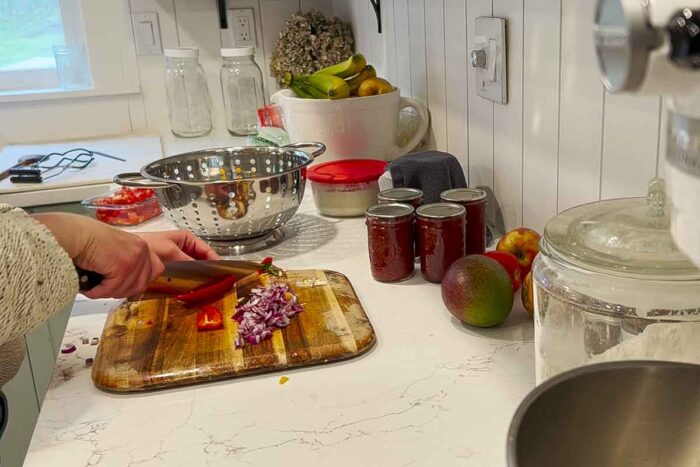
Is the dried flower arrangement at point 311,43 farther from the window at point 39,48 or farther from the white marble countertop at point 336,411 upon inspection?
the white marble countertop at point 336,411

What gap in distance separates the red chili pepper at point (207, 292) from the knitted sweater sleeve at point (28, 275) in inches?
9.7

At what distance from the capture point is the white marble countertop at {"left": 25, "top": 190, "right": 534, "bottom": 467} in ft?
2.42

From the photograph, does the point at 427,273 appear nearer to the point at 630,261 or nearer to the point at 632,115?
the point at 632,115

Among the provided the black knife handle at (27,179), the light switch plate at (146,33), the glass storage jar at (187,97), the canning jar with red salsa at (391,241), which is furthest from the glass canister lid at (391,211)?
the light switch plate at (146,33)

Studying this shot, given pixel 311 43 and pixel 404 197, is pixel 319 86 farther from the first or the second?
pixel 311 43

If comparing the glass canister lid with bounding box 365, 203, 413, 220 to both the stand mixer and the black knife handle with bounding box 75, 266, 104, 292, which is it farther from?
the stand mixer

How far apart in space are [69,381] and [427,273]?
0.52 m

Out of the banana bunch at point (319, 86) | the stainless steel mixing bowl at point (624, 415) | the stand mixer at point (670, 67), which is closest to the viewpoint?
the stand mixer at point (670, 67)

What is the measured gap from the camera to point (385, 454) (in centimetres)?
72

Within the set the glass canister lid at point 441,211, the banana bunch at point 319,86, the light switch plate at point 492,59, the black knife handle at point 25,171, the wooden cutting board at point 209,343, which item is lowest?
the wooden cutting board at point 209,343

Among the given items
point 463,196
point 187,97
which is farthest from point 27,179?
point 463,196

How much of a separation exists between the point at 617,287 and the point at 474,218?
508 mm

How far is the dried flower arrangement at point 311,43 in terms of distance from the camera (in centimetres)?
232

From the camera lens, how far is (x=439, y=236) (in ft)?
3.51
